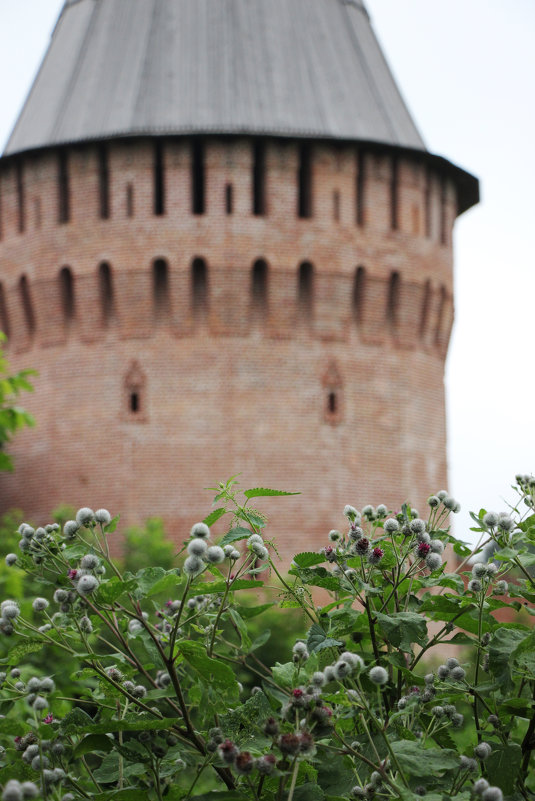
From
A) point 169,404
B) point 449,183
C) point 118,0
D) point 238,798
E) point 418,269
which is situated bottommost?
point 238,798

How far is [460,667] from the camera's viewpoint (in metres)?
2.71

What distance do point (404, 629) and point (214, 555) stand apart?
49 cm

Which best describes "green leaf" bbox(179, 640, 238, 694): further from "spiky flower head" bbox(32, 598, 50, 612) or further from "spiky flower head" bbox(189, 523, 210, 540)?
"spiky flower head" bbox(32, 598, 50, 612)

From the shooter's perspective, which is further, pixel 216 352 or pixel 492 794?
pixel 216 352

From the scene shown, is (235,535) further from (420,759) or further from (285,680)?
(420,759)

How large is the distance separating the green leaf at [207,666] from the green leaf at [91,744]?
0.30m

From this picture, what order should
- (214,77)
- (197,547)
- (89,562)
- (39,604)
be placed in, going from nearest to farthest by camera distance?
(197,547) → (89,562) → (39,604) → (214,77)

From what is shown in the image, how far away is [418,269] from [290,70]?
377 centimetres

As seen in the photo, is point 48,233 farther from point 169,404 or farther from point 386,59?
point 386,59

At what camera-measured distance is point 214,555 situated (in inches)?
95.0

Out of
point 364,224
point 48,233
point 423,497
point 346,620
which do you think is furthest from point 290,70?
point 346,620

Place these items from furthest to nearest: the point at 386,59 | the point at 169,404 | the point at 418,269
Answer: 1. the point at 386,59
2. the point at 418,269
3. the point at 169,404

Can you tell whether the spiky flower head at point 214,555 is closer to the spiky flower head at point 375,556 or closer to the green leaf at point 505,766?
the spiky flower head at point 375,556

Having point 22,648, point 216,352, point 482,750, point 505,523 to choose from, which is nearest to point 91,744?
point 22,648
